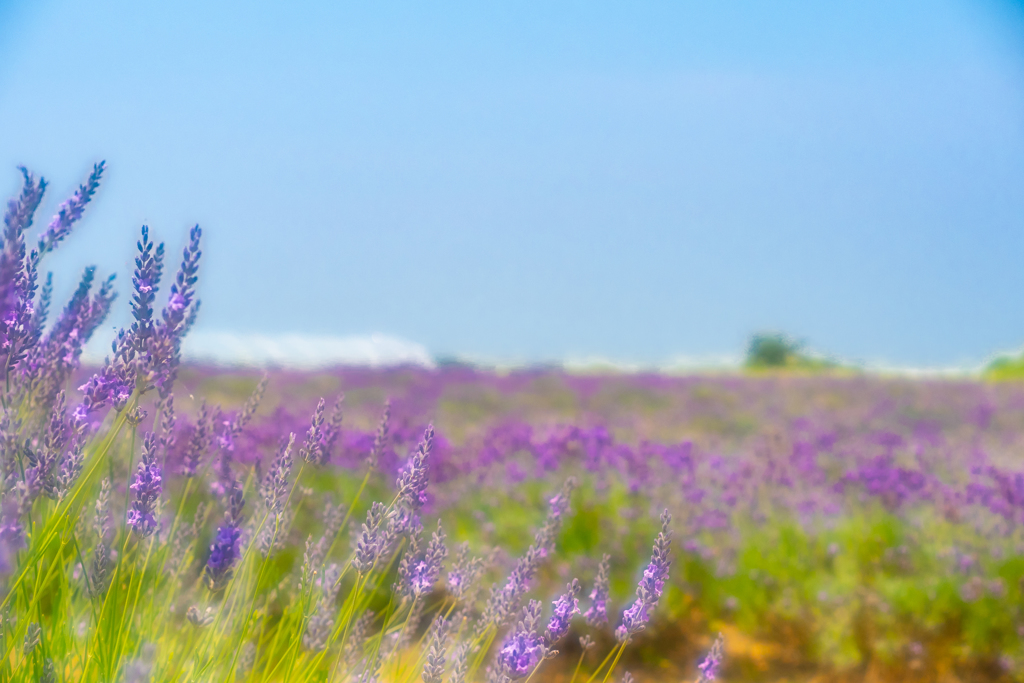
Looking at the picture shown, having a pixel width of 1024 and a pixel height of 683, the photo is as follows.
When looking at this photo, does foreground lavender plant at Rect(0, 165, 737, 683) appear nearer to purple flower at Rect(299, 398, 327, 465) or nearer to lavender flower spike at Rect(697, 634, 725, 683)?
purple flower at Rect(299, 398, 327, 465)

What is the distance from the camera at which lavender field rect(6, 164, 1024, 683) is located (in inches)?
57.3

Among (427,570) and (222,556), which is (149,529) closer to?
(222,556)

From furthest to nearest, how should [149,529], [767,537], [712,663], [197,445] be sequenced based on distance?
[767,537], [197,445], [712,663], [149,529]

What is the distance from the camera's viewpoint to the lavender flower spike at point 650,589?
4.84 ft

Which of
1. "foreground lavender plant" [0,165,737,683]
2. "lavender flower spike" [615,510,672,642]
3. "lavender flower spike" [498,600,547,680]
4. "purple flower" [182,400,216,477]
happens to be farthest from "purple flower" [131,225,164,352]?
"lavender flower spike" [615,510,672,642]

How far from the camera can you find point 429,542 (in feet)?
7.50

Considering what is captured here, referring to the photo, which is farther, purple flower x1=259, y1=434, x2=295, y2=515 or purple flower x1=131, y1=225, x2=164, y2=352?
purple flower x1=259, y1=434, x2=295, y2=515

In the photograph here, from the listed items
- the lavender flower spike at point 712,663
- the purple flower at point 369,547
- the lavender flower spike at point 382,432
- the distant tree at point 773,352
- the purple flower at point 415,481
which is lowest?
the lavender flower spike at point 712,663

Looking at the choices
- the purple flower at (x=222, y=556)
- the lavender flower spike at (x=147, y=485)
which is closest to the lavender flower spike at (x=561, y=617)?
the purple flower at (x=222, y=556)

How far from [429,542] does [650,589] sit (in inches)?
36.6

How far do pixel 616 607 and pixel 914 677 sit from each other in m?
1.30

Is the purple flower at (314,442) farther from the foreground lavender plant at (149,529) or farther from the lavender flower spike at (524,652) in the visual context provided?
the lavender flower spike at (524,652)

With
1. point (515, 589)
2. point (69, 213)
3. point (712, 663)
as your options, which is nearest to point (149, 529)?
point (69, 213)

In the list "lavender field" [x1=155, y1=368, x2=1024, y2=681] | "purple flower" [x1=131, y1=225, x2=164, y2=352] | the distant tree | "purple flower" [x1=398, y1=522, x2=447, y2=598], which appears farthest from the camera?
the distant tree
